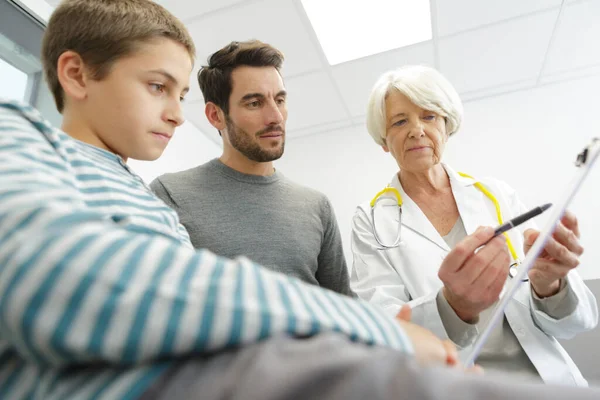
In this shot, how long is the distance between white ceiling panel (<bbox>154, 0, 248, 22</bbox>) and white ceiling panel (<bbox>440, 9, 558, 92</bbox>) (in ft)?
4.43

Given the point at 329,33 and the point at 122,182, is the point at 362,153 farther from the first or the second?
the point at 122,182

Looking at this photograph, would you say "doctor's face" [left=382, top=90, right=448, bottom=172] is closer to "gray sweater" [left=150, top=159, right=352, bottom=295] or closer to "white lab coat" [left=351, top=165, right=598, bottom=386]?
"white lab coat" [left=351, top=165, right=598, bottom=386]

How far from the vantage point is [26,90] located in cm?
191

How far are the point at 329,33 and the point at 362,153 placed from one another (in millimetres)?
1169

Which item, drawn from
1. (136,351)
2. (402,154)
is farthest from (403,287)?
(136,351)

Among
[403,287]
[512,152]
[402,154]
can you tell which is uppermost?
[512,152]

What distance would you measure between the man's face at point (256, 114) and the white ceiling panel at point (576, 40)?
1.94m

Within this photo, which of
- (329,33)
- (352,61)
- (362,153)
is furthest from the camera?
(362,153)

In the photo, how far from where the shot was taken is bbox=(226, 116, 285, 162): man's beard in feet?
4.30

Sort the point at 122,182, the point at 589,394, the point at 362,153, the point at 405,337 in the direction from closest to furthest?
1. the point at 589,394
2. the point at 405,337
3. the point at 122,182
4. the point at 362,153

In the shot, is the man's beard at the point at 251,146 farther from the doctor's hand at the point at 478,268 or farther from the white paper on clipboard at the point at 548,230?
the white paper on clipboard at the point at 548,230

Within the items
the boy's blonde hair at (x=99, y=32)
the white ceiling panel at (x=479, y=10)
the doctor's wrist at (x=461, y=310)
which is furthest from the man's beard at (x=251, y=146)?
the white ceiling panel at (x=479, y=10)

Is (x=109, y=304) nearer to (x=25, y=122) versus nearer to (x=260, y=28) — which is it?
(x=25, y=122)

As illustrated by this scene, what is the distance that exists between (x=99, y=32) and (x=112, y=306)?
65cm
